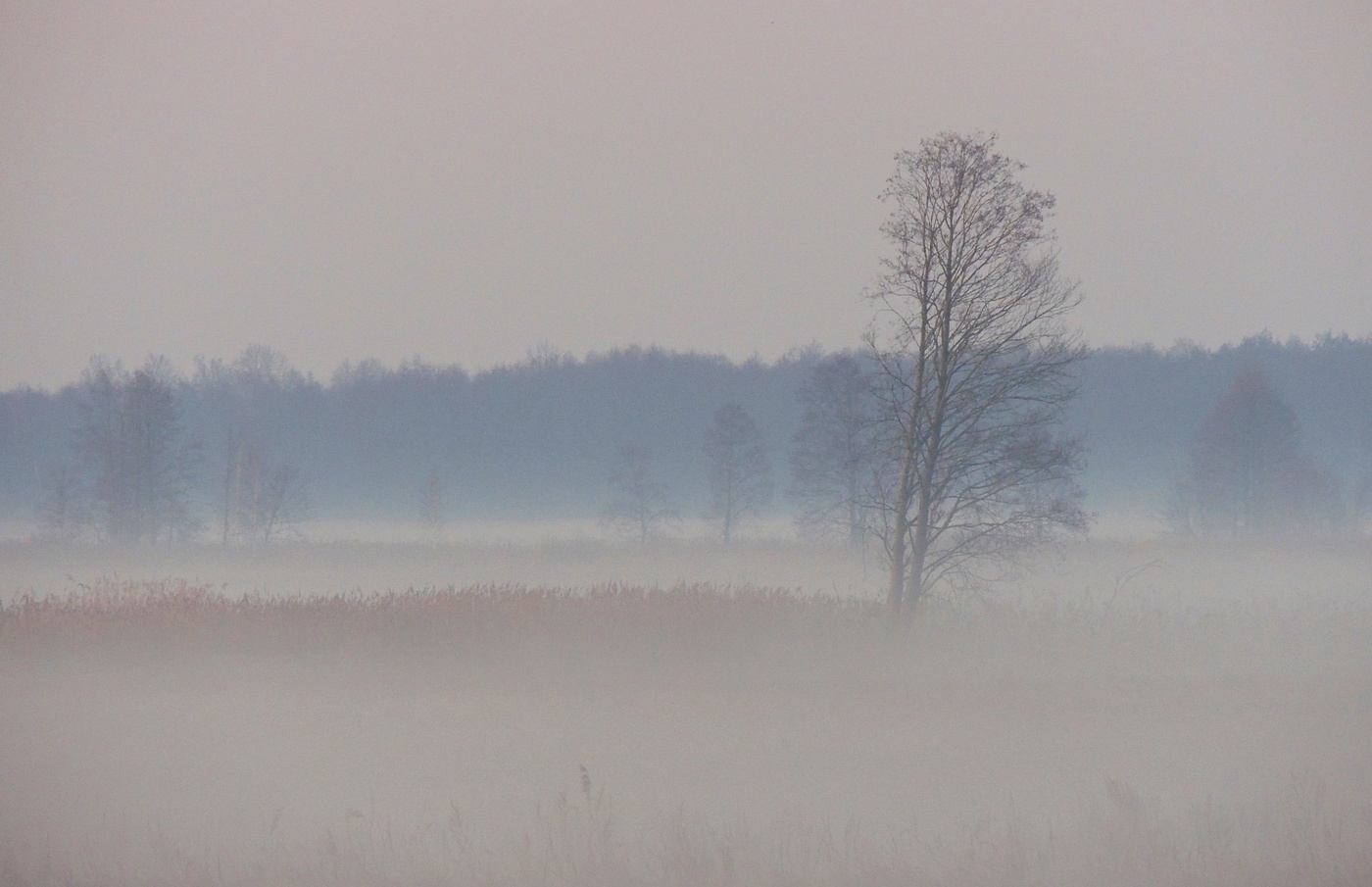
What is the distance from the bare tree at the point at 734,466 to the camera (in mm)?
43156

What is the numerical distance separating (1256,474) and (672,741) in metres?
39.7

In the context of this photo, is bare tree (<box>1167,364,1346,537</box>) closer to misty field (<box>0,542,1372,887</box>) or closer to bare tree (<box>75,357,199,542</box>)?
misty field (<box>0,542,1372,887</box>)

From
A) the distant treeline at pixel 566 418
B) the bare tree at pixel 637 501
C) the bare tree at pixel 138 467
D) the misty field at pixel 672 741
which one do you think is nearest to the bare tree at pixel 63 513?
the bare tree at pixel 138 467

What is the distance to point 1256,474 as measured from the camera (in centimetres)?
4244

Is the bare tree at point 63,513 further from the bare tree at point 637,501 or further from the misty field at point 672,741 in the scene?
the misty field at point 672,741

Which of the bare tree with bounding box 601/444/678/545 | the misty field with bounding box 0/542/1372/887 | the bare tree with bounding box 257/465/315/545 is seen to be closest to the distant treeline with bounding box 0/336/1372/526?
the bare tree with bounding box 601/444/678/545

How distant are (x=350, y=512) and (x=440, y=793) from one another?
61881mm

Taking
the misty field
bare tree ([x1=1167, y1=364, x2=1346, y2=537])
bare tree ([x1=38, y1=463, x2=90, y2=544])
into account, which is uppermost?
bare tree ([x1=1167, y1=364, x2=1346, y2=537])

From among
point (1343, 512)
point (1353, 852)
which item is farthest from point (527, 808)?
point (1343, 512)

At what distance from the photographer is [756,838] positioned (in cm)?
821

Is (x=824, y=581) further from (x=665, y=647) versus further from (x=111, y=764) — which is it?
(x=111, y=764)

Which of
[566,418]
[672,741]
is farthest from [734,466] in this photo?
[566,418]

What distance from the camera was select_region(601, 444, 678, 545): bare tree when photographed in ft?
149

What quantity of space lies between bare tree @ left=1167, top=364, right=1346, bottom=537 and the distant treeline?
12883 millimetres
